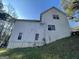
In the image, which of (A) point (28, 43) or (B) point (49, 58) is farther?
(A) point (28, 43)

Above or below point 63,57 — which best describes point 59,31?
above

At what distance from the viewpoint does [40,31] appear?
22.6m

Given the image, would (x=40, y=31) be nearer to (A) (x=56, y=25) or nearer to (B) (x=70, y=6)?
(A) (x=56, y=25)

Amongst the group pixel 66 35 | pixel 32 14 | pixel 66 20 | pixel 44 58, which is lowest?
pixel 44 58

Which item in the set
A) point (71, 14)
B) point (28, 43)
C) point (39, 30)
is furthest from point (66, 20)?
point (28, 43)

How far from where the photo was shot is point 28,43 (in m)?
21.8

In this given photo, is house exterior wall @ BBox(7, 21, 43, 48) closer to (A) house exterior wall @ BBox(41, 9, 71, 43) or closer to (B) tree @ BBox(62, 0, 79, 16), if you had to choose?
(A) house exterior wall @ BBox(41, 9, 71, 43)

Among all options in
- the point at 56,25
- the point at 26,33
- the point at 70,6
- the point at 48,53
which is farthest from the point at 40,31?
the point at 48,53

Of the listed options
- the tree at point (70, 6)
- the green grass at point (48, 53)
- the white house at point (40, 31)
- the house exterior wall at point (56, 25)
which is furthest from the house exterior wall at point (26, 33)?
the tree at point (70, 6)

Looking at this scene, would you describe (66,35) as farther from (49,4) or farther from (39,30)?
(49,4)

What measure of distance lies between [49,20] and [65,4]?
13.3 ft

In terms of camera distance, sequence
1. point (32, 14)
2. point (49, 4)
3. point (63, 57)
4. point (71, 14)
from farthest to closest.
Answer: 1. point (32, 14)
2. point (49, 4)
3. point (71, 14)
4. point (63, 57)

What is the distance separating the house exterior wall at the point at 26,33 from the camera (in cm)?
2161

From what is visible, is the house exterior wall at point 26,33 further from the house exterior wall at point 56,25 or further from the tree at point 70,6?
the tree at point 70,6
